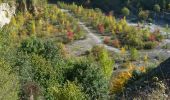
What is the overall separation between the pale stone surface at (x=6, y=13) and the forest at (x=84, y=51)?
0.17m

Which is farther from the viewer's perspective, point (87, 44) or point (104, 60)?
point (87, 44)

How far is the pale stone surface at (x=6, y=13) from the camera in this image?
73.2 meters

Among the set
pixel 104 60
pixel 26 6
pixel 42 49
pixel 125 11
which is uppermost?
pixel 42 49

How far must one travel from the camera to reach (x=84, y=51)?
73.2 metres

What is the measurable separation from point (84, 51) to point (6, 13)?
49.8 ft

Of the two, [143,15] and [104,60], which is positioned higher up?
[104,60]

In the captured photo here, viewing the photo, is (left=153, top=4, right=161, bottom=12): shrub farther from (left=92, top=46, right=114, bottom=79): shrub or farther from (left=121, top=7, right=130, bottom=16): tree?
(left=92, top=46, right=114, bottom=79): shrub

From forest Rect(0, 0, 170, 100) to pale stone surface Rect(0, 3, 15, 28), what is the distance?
0.57 ft

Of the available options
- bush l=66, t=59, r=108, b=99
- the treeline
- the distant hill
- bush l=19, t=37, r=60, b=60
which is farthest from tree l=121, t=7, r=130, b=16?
the distant hill

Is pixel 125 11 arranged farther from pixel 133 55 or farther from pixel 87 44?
pixel 133 55

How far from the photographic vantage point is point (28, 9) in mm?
83875

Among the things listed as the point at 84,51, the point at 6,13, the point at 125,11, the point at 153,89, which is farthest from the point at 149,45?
the point at 153,89

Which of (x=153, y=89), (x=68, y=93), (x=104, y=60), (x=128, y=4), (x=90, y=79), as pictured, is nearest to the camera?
(x=153, y=89)

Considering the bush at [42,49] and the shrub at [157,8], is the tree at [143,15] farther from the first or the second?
the bush at [42,49]
